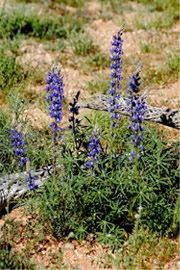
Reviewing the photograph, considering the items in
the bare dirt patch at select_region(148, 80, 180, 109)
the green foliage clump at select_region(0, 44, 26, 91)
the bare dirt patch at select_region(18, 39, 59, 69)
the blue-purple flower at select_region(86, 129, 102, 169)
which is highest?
the bare dirt patch at select_region(18, 39, 59, 69)

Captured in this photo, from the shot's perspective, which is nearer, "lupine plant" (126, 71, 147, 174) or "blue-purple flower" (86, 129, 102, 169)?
"lupine plant" (126, 71, 147, 174)

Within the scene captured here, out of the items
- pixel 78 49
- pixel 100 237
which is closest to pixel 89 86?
pixel 78 49

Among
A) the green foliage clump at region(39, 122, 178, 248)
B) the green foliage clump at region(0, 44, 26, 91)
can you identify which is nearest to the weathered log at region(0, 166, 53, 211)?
A: the green foliage clump at region(39, 122, 178, 248)

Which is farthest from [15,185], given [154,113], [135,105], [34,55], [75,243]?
[34,55]

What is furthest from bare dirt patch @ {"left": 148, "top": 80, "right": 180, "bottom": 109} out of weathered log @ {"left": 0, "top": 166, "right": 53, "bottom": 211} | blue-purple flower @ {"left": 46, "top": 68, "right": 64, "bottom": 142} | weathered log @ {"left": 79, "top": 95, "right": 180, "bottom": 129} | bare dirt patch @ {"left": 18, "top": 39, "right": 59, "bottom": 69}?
blue-purple flower @ {"left": 46, "top": 68, "right": 64, "bottom": 142}

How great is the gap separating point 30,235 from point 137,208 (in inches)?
34.0

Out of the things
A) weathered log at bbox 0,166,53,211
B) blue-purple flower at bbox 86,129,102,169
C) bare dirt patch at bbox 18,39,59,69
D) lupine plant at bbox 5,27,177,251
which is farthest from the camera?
bare dirt patch at bbox 18,39,59,69

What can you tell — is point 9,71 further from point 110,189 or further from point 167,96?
point 110,189

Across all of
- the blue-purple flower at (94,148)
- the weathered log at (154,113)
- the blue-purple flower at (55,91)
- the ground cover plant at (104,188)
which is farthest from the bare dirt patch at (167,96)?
the blue-purple flower at (55,91)

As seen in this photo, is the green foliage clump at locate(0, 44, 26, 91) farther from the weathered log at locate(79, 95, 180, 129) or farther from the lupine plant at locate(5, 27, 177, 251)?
the lupine plant at locate(5, 27, 177, 251)

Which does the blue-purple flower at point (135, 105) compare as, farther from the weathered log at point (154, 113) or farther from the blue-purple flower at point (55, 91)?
the weathered log at point (154, 113)

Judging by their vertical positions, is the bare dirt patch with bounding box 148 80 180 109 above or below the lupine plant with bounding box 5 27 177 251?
above

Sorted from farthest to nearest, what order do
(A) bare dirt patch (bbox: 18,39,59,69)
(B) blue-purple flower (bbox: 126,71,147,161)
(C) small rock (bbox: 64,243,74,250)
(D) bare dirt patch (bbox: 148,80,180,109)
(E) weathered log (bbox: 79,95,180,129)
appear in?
(A) bare dirt patch (bbox: 18,39,59,69), (D) bare dirt patch (bbox: 148,80,180,109), (E) weathered log (bbox: 79,95,180,129), (C) small rock (bbox: 64,243,74,250), (B) blue-purple flower (bbox: 126,71,147,161)

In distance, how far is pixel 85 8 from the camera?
9305 mm
